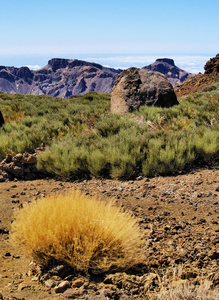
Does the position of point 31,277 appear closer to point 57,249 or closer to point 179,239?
point 57,249

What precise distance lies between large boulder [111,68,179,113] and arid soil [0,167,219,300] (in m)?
5.59

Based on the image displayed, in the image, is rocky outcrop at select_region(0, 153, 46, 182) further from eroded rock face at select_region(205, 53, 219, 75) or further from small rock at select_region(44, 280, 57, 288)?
eroded rock face at select_region(205, 53, 219, 75)

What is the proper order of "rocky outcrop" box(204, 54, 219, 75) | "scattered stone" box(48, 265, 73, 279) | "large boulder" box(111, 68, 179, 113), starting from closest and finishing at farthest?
1. "scattered stone" box(48, 265, 73, 279)
2. "large boulder" box(111, 68, 179, 113)
3. "rocky outcrop" box(204, 54, 219, 75)

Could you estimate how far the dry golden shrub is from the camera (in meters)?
2.72

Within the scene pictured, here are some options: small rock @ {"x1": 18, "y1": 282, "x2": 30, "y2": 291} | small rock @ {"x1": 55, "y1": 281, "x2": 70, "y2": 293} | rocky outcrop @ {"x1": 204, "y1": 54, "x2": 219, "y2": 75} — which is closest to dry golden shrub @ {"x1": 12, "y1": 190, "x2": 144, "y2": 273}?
small rock @ {"x1": 55, "y1": 281, "x2": 70, "y2": 293}

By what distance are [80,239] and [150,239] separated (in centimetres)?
103

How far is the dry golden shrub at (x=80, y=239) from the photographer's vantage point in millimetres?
2719

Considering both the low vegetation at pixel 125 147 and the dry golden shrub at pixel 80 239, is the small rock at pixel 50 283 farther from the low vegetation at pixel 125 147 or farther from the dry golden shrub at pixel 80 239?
the low vegetation at pixel 125 147

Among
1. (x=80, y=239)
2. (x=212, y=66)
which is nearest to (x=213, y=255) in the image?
(x=80, y=239)

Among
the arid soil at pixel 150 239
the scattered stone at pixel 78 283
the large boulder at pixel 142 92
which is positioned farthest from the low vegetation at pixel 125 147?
the scattered stone at pixel 78 283

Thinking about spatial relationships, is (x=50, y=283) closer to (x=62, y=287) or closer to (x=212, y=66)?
(x=62, y=287)

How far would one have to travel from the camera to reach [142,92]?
1117 centimetres

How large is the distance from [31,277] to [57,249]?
0.40m

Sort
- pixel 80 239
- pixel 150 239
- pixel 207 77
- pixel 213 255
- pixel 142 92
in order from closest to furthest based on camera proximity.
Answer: pixel 80 239, pixel 213 255, pixel 150 239, pixel 142 92, pixel 207 77
